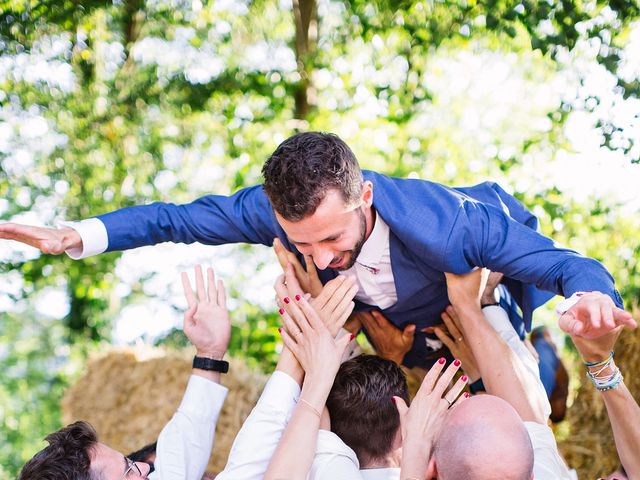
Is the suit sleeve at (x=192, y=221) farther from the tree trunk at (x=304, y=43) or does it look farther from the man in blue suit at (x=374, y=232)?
the tree trunk at (x=304, y=43)

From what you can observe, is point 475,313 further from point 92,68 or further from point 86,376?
point 92,68

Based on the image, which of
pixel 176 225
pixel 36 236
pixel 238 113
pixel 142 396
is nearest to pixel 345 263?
pixel 176 225

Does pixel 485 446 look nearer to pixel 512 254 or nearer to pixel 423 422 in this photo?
pixel 423 422

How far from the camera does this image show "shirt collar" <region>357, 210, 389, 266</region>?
2.85 metres

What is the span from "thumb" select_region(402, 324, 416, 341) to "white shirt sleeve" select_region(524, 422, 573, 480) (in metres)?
0.73

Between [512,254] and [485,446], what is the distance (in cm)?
82

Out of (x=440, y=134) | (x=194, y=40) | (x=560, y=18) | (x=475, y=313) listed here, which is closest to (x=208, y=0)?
(x=194, y=40)

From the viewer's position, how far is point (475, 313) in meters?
2.87

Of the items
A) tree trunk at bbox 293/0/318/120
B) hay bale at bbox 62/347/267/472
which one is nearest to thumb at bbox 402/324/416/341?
hay bale at bbox 62/347/267/472

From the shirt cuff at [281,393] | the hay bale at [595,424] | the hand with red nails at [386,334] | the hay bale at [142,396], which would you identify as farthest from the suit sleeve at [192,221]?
the hay bale at [595,424]

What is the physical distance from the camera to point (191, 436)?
2945mm

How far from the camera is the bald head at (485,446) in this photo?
6.29 ft

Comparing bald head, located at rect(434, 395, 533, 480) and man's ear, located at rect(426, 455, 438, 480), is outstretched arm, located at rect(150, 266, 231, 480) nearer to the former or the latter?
man's ear, located at rect(426, 455, 438, 480)

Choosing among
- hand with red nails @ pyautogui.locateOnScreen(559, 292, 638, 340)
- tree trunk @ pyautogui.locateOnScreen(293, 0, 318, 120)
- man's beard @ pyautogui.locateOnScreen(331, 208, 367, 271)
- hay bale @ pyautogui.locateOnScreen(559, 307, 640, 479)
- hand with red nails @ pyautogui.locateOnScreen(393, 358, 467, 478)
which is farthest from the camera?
tree trunk @ pyautogui.locateOnScreen(293, 0, 318, 120)
